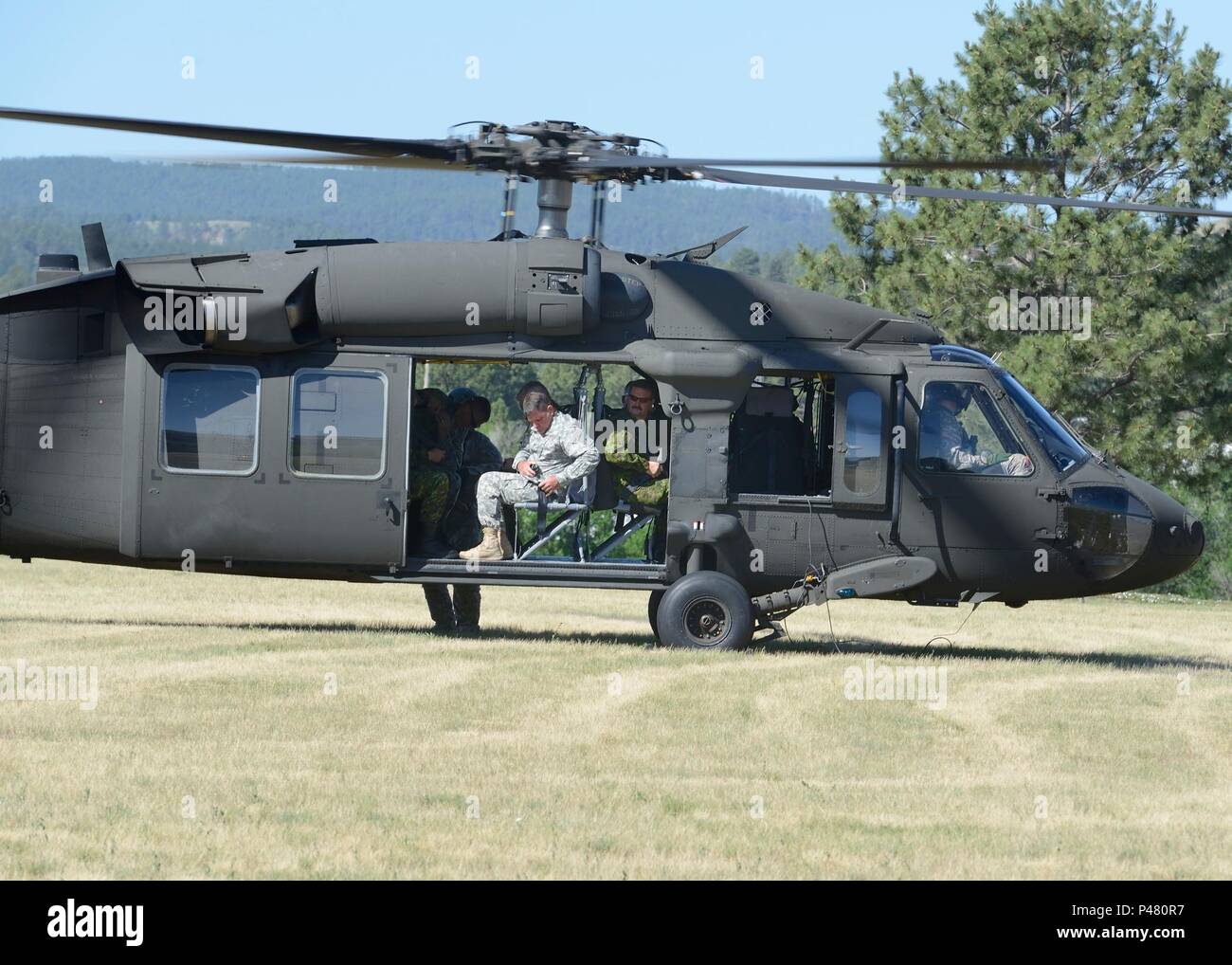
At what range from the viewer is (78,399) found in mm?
13289

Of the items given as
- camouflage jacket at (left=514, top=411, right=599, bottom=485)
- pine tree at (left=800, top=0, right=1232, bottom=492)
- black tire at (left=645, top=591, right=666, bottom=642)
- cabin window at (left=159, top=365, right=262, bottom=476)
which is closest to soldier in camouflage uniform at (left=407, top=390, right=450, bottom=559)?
camouflage jacket at (left=514, top=411, right=599, bottom=485)

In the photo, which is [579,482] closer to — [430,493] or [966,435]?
[430,493]

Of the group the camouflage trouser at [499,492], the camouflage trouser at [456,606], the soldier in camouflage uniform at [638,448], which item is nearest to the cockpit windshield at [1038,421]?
the soldier in camouflage uniform at [638,448]

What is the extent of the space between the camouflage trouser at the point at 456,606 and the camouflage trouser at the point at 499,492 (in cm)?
143

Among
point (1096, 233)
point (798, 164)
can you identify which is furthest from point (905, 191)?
point (1096, 233)

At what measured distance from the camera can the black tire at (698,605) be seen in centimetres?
1312

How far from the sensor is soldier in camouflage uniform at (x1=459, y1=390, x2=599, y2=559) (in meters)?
13.3

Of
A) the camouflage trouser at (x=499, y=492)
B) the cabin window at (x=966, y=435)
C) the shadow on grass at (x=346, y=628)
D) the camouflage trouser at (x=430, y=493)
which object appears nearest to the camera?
the cabin window at (x=966, y=435)

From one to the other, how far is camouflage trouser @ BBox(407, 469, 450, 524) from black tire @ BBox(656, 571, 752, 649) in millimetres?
1924

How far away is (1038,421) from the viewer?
523 inches

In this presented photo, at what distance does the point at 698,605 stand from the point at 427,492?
2318 mm

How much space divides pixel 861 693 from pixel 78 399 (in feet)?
21.3

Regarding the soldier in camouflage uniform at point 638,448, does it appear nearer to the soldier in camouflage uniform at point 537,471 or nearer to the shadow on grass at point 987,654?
the soldier in camouflage uniform at point 537,471

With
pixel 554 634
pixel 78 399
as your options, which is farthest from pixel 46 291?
pixel 554 634
